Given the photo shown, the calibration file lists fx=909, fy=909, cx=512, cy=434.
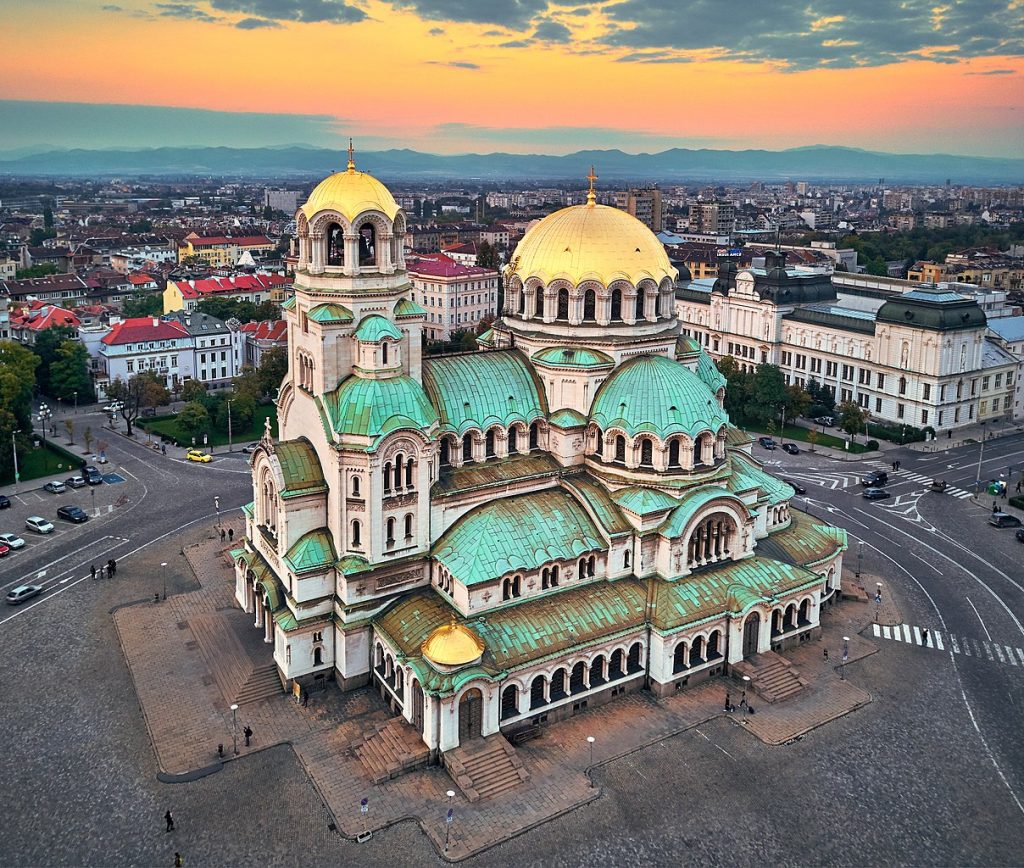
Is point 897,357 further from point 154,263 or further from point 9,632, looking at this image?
point 154,263

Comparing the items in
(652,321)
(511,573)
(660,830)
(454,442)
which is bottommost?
(660,830)

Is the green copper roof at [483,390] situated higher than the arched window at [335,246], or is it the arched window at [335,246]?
the arched window at [335,246]

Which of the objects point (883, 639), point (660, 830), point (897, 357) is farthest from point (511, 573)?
point (897, 357)

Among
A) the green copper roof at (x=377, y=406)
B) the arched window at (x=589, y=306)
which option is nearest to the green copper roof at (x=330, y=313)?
the green copper roof at (x=377, y=406)

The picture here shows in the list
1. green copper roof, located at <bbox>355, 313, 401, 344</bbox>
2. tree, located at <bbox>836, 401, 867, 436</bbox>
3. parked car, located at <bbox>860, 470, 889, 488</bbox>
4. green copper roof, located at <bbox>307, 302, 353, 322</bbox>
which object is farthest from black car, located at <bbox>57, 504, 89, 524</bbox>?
tree, located at <bbox>836, 401, 867, 436</bbox>

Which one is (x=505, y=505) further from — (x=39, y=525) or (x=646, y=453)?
(x=39, y=525)

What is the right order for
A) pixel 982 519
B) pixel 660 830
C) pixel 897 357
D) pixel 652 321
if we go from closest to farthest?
pixel 660 830 → pixel 652 321 → pixel 982 519 → pixel 897 357

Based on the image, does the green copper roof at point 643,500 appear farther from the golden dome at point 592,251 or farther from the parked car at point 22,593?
the parked car at point 22,593
